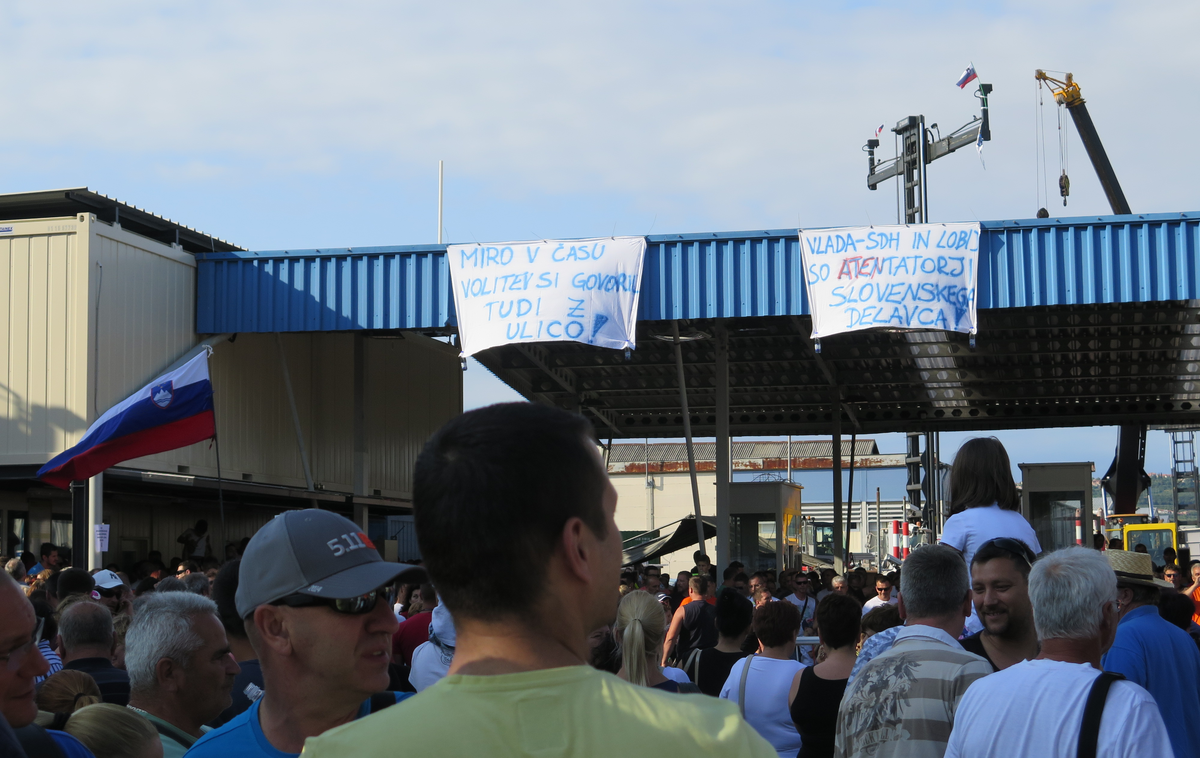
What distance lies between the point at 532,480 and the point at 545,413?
0.12 metres

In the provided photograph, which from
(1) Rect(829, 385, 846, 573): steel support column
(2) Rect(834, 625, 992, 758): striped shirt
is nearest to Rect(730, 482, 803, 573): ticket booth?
(1) Rect(829, 385, 846, 573): steel support column

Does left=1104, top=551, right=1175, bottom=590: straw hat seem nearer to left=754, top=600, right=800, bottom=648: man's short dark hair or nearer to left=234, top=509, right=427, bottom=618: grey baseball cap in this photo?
left=754, top=600, right=800, bottom=648: man's short dark hair

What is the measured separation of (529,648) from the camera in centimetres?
158

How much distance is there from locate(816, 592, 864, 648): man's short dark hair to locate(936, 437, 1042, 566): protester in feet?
2.26

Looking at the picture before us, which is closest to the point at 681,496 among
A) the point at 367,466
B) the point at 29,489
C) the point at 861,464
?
the point at 861,464

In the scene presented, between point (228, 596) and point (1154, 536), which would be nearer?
point (228, 596)

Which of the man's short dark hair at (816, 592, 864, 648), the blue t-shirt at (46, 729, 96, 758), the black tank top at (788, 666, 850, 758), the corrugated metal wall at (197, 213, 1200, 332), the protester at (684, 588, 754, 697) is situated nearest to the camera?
the blue t-shirt at (46, 729, 96, 758)

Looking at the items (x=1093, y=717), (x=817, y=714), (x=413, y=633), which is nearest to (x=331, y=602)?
(x=1093, y=717)

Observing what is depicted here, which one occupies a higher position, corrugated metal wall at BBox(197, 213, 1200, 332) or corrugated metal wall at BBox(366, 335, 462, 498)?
corrugated metal wall at BBox(197, 213, 1200, 332)

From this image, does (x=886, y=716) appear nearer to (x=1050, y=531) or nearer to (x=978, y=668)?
(x=978, y=668)

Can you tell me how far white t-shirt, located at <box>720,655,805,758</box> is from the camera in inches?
228

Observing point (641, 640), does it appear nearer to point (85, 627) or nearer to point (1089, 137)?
point (85, 627)

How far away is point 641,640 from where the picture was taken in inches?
213

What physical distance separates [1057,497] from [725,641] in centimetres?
1679
